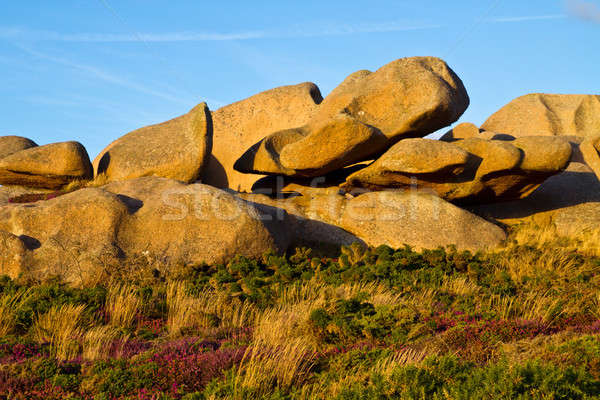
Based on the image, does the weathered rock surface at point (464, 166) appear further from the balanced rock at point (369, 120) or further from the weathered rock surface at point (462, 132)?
the weathered rock surface at point (462, 132)

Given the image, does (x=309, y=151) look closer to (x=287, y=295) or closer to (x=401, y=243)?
(x=401, y=243)

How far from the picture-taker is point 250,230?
14.0m

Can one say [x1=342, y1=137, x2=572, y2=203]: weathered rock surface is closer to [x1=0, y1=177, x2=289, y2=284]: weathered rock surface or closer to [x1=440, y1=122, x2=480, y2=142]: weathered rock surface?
[x1=0, y1=177, x2=289, y2=284]: weathered rock surface

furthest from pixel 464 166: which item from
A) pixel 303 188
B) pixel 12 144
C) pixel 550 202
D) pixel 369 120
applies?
pixel 12 144

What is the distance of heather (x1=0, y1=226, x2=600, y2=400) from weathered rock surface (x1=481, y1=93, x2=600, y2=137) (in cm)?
1929

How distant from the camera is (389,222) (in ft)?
57.2

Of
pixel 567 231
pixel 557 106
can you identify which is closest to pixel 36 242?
pixel 567 231

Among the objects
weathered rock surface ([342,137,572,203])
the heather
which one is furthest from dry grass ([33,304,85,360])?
weathered rock surface ([342,137,572,203])

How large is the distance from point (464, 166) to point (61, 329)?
1314 cm

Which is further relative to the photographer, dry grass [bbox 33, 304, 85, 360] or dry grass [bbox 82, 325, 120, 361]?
dry grass [bbox 33, 304, 85, 360]

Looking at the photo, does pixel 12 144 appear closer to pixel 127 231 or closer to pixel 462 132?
pixel 127 231

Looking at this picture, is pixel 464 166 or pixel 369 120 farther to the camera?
Result: pixel 369 120

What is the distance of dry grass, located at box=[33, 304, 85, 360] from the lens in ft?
25.6

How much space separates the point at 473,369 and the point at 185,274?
7.79m
